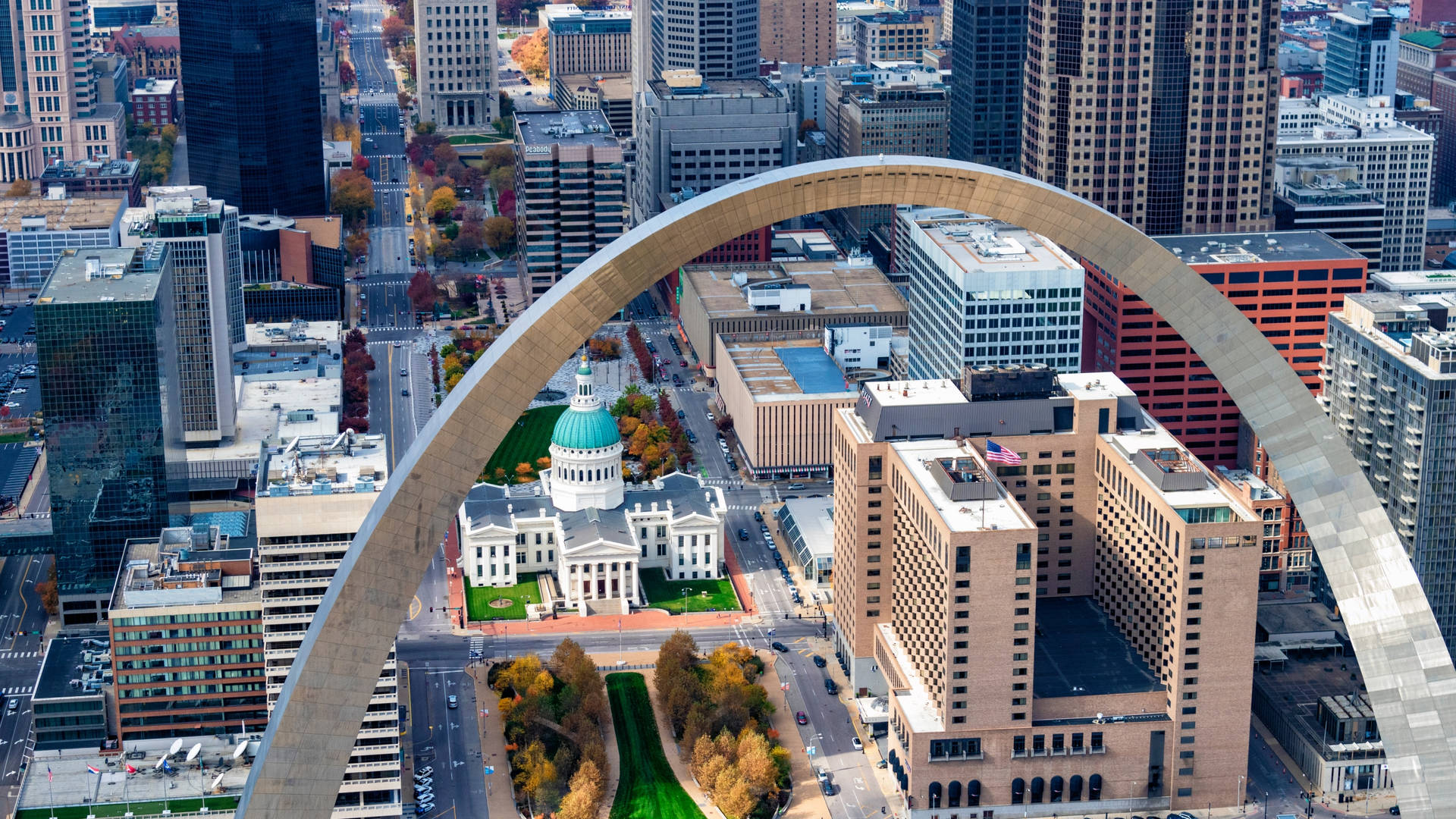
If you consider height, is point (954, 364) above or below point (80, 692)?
above

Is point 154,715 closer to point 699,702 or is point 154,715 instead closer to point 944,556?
point 699,702

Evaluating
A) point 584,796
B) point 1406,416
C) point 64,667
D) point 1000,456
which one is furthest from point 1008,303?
point 64,667

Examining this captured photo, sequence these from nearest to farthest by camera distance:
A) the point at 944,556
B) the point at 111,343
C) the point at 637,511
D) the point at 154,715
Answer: the point at 944,556
the point at 154,715
the point at 111,343
the point at 637,511

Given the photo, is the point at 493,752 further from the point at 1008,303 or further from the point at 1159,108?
the point at 1159,108

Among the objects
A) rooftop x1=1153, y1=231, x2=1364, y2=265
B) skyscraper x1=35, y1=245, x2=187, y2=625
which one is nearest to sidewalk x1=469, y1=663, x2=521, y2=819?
skyscraper x1=35, y1=245, x2=187, y2=625

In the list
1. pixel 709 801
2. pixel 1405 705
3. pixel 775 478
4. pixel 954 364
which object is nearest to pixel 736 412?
pixel 775 478
